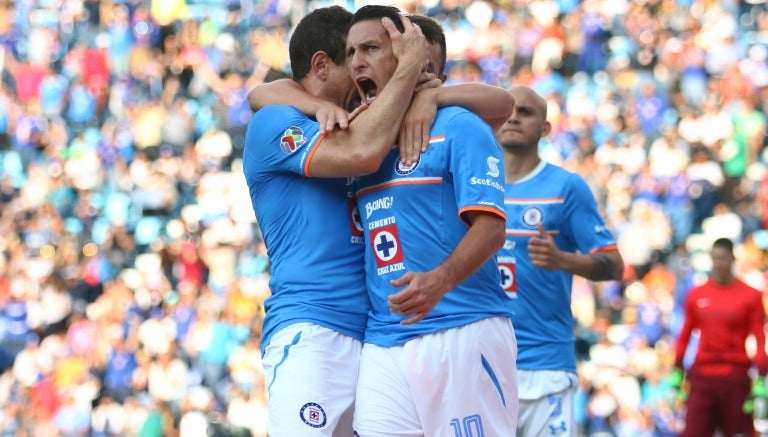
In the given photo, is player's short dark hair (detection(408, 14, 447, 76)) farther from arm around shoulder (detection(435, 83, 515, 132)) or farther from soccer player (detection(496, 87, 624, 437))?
soccer player (detection(496, 87, 624, 437))

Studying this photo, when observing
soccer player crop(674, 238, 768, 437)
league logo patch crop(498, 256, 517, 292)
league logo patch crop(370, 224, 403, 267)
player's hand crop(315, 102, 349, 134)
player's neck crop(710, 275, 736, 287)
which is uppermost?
player's hand crop(315, 102, 349, 134)

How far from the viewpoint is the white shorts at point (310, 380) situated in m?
4.90

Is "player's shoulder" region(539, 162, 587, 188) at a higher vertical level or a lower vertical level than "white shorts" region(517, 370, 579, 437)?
higher

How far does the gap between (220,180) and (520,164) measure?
13.6 m

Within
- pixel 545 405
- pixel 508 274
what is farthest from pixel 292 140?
pixel 545 405

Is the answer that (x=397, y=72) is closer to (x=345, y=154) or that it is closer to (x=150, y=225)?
(x=345, y=154)

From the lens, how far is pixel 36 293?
19.5 meters

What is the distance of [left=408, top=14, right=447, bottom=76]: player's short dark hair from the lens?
5.40 metres

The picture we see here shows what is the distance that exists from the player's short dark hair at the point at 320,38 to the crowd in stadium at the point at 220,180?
33.4 feet

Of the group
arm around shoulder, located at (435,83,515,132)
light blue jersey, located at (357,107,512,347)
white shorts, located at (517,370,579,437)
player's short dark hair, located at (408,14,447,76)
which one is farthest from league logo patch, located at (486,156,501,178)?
white shorts, located at (517,370,579,437)

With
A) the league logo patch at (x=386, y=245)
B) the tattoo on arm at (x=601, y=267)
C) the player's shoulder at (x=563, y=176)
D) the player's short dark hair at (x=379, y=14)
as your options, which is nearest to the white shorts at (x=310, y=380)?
the league logo patch at (x=386, y=245)

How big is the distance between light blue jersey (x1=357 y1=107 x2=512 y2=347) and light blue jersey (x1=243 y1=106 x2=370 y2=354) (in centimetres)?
20

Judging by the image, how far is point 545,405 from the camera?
7.06 metres

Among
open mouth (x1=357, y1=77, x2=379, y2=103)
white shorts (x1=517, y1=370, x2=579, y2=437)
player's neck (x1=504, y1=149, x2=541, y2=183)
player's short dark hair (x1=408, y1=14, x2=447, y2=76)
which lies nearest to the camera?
open mouth (x1=357, y1=77, x2=379, y2=103)
